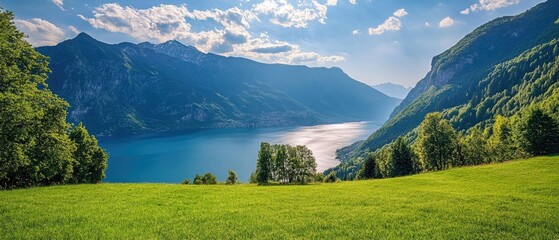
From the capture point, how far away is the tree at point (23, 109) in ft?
76.7

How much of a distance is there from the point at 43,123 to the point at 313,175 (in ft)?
218

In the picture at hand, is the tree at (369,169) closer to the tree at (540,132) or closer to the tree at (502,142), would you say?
the tree at (502,142)

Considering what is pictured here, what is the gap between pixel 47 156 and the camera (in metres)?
30.8

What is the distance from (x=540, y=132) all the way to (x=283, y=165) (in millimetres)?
59117

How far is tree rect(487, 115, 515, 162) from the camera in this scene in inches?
3255

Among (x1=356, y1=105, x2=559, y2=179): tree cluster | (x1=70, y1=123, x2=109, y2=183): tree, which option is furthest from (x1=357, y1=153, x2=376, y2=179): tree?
(x1=70, y1=123, x2=109, y2=183): tree

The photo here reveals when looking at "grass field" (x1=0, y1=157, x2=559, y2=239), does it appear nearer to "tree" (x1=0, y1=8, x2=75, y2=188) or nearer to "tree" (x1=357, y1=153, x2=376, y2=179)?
"tree" (x1=0, y1=8, x2=75, y2=188)

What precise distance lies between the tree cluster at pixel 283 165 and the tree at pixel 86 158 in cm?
3526

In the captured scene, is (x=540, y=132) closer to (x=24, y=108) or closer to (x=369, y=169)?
(x=369, y=169)

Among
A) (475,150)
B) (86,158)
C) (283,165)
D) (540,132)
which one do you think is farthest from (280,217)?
(475,150)

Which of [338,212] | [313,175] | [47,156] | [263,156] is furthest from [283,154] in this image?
[338,212]

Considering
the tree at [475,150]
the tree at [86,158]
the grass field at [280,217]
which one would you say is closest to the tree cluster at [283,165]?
the tree at [86,158]

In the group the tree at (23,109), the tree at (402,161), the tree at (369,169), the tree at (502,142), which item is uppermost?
the tree at (23,109)

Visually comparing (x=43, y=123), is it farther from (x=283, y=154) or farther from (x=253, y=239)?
(x=283, y=154)
